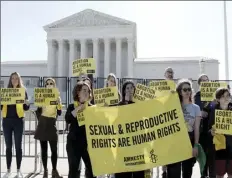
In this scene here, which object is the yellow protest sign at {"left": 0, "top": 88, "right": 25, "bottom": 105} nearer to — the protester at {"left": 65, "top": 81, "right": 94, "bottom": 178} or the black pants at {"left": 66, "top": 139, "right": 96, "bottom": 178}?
the protester at {"left": 65, "top": 81, "right": 94, "bottom": 178}

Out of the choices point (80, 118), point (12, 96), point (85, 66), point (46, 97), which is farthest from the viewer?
point (85, 66)

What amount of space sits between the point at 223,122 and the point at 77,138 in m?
2.27

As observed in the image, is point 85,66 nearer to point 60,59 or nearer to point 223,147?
point 223,147

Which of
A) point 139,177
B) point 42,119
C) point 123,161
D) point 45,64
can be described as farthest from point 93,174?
point 45,64

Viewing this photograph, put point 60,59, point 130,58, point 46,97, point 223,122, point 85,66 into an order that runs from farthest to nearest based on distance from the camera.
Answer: point 60,59
point 130,58
point 85,66
point 46,97
point 223,122

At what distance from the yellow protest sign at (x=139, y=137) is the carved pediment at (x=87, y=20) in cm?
5668

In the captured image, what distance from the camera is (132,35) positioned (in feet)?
197

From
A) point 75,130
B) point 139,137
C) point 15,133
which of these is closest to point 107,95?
point 75,130

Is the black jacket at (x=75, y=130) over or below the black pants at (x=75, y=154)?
over

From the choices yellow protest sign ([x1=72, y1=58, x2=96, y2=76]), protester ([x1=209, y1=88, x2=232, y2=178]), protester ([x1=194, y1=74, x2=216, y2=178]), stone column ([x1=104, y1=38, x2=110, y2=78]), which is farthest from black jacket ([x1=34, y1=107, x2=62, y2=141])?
stone column ([x1=104, y1=38, x2=110, y2=78])

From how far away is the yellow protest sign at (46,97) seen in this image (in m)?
6.84

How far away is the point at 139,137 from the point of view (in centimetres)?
450

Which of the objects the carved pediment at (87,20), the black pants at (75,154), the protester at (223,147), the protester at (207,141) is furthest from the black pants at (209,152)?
the carved pediment at (87,20)

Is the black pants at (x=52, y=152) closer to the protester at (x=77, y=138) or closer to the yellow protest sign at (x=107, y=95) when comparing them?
the yellow protest sign at (x=107, y=95)
